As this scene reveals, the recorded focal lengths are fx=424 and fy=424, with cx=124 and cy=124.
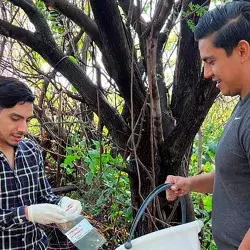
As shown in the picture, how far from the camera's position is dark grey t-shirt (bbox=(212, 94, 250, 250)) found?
105 centimetres

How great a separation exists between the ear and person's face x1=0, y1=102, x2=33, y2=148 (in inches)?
33.1

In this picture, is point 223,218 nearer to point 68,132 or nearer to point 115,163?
point 115,163

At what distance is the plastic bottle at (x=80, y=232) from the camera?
5.01 feet

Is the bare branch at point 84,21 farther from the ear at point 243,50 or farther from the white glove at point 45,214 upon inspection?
the ear at point 243,50

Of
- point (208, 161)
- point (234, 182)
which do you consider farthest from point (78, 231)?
point (208, 161)

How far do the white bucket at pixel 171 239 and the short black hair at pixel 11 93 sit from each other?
0.68 metres

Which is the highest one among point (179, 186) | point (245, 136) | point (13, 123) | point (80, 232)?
point (245, 136)

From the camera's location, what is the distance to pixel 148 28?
5.90 ft

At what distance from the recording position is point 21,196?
156cm

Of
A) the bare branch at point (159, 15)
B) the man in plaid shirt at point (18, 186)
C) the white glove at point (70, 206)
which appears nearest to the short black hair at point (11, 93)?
the man in plaid shirt at point (18, 186)

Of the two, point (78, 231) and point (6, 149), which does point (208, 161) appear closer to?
point (78, 231)

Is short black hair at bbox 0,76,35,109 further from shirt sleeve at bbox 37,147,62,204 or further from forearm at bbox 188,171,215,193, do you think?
forearm at bbox 188,171,215,193

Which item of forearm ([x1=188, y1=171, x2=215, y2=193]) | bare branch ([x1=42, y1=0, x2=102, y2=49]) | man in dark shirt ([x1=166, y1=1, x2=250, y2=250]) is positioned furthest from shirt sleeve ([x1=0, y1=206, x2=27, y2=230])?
bare branch ([x1=42, y1=0, x2=102, y2=49])

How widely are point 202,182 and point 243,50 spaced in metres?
0.50
